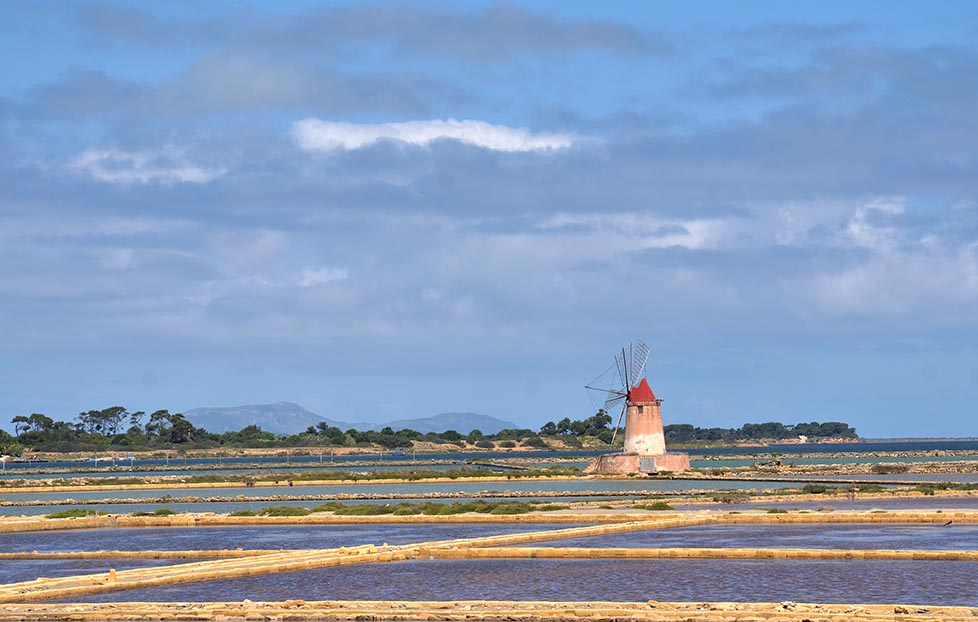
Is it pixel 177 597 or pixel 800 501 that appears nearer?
pixel 177 597

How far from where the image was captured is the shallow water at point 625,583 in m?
30.5

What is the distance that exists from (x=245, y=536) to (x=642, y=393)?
165 feet

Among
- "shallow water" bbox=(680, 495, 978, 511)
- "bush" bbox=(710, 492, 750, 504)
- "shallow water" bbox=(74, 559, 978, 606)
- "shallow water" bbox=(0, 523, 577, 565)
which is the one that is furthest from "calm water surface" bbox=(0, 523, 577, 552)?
"bush" bbox=(710, 492, 750, 504)

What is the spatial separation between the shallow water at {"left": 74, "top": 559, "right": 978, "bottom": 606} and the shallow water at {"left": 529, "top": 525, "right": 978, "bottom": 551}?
17.5ft

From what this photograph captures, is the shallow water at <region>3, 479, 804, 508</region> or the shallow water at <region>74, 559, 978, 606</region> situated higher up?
the shallow water at <region>3, 479, 804, 508</region>

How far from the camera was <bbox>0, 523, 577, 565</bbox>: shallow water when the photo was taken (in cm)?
4872

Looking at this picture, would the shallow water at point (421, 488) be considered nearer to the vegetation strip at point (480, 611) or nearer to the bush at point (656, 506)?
the bush at point (656, 506)

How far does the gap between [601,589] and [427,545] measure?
10.4 metres

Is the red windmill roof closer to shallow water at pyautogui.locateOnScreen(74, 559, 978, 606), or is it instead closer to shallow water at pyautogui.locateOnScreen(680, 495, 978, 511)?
shallow water at pyautogui.locateOnScreen(680, 495, 978, 511)

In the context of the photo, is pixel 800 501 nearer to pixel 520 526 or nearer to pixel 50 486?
pixel 520 526

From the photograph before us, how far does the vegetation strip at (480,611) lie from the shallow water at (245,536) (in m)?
17.9

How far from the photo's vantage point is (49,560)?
4425 centimetres

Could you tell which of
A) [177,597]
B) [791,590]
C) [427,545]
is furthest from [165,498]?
[791,590]

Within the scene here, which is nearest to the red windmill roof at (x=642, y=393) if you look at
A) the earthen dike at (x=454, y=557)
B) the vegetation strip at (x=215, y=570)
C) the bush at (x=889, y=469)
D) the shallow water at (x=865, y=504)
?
the bush at (x=889, y=469)
